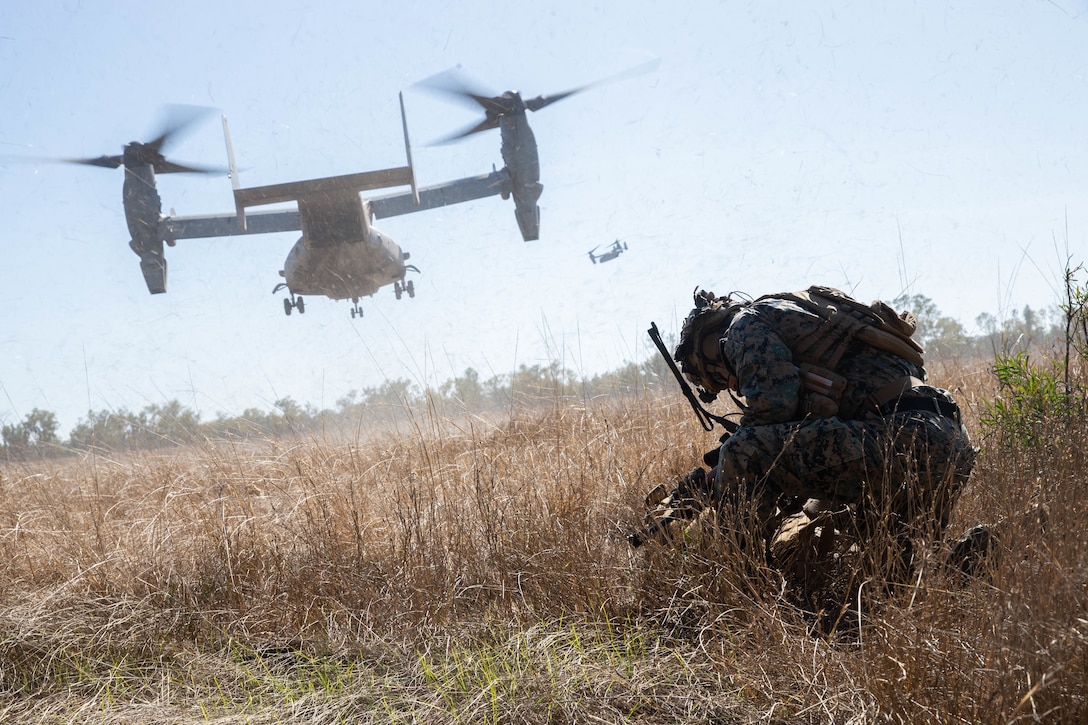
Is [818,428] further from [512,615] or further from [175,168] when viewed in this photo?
[175,168]

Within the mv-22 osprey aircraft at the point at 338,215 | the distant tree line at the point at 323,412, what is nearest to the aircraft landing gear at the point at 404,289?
the mv-22 osprey aircraft at the point at 338,215

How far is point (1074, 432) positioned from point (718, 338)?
1.56 m

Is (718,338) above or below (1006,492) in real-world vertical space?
above

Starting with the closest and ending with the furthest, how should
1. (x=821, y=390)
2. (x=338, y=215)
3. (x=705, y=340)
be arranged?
(x=821, y=390)
(x=705, y=340)
(x=338, y=215)

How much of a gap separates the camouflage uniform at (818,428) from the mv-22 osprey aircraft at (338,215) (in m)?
14.2

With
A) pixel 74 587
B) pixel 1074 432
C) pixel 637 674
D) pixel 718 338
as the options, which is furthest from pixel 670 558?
pixel 74 587

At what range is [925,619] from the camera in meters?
2.03

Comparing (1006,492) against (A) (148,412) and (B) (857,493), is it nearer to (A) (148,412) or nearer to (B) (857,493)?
(B) (857,493)

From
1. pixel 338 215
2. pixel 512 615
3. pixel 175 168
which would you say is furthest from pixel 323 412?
pixel 175 168

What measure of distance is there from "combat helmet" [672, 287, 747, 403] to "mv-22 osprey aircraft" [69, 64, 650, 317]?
13692 mm

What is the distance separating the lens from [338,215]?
16750mm

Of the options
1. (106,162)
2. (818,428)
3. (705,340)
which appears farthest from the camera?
(106,162)

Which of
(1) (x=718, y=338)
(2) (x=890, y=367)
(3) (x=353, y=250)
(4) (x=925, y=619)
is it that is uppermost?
(3) (x=353, y=250)

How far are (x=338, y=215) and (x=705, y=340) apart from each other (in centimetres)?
1455
